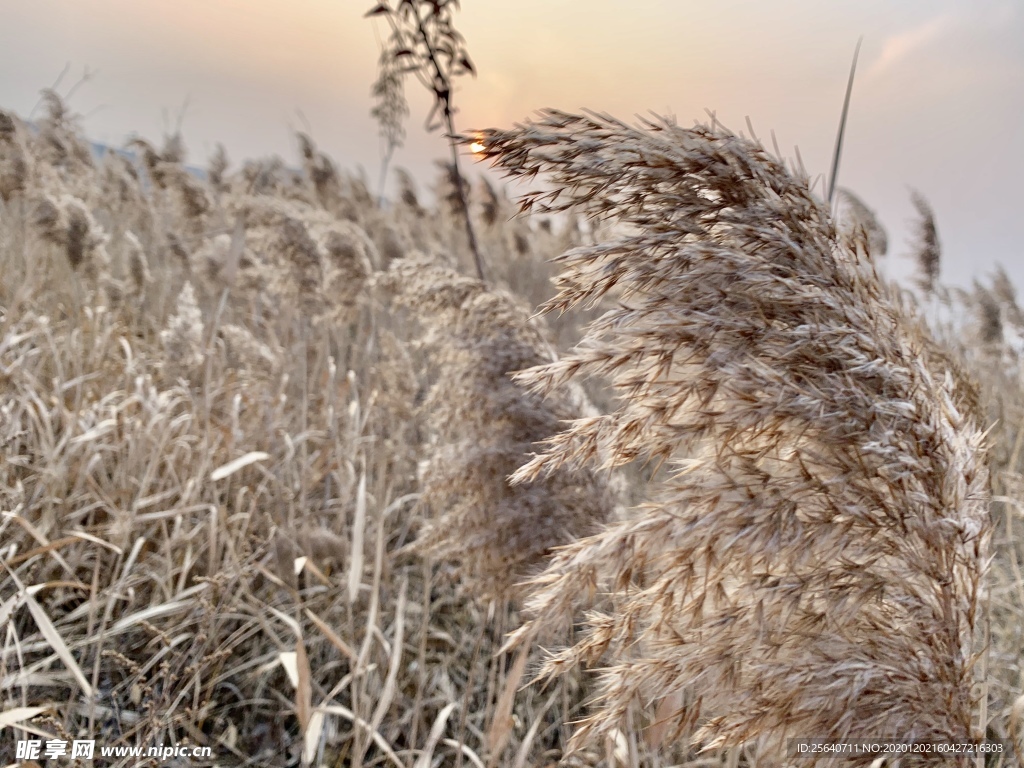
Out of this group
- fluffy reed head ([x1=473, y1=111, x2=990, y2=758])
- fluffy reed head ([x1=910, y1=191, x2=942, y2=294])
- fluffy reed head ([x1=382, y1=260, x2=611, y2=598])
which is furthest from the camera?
fluffy reed head ([x1=910, y1=191, x2=942, y2=294])

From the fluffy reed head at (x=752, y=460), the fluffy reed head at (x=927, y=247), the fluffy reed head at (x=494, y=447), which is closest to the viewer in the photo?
the fluffy reed head at (x=752, y=460)

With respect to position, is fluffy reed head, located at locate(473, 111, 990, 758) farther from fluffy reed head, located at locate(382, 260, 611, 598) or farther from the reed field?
fluffy reed head, located at locate(382, 260, 611, 598)

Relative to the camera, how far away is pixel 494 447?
4.85 feet

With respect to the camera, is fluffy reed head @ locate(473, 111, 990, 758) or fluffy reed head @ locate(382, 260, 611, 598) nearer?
fluffy reed head @ locate(473, 111, 990, 758)

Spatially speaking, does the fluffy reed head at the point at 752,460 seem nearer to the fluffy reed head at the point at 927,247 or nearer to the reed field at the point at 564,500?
the reed field at the point at 564,500

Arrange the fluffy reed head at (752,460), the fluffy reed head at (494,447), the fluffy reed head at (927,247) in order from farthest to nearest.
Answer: the fluffy reed head at (927,247), the fluffy reed head at (494,447), the fluffy reed head at (752,460)

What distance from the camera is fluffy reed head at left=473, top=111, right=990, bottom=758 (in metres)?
0.79

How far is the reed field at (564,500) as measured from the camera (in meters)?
0.80

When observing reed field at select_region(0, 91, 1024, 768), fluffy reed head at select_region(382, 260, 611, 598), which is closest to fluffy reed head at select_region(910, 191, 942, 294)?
reed field at select_region(0, 91, 1024, 768)

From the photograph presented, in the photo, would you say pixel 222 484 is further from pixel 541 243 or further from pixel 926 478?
pixel 541 243

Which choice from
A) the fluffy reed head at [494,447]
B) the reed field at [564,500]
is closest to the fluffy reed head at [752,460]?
the reed field at [564,500]

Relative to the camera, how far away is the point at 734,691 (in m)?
0.84

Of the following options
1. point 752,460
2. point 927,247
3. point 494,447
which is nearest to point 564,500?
point 494,447

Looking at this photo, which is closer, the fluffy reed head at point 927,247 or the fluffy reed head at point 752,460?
the fluffy reed head at point 752,460
